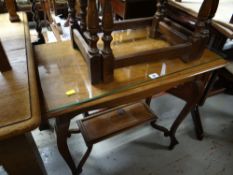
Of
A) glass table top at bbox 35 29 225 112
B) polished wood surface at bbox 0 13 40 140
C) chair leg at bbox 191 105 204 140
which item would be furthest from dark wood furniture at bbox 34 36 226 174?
chair leg at bbox 191 105 204 140

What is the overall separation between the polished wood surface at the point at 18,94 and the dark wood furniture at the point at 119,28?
0.20m

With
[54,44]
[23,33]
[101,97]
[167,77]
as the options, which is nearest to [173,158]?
[167,77]

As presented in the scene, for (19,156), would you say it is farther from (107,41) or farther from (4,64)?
(107,41)

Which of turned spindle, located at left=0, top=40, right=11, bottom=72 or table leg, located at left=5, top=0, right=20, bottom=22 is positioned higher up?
table leg, located at left=5, top=0, right=20, bottom=22

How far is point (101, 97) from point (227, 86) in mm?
1523

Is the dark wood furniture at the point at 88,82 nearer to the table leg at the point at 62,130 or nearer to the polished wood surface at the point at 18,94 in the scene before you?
the table leg at the point at 62,130

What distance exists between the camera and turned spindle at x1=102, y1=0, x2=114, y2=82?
54 cm

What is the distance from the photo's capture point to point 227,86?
1.71 metres

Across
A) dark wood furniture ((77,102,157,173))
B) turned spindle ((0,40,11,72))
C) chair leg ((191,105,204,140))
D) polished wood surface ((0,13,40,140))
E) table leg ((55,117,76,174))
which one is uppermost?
turned spindle ((0,40,11,72))

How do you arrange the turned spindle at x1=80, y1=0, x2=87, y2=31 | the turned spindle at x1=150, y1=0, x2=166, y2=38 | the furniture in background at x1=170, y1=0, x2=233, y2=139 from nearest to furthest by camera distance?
the turned spindle at x1=80, y1=0, x2=87, y2=31 → the turned spindle at x1=150, y1=0, x2=166, y2=38 → the furniture in background at x1=170, y1=0, x2=233, y2=139

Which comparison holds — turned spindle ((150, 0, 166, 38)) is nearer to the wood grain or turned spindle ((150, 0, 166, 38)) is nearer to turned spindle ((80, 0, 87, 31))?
the wood grain

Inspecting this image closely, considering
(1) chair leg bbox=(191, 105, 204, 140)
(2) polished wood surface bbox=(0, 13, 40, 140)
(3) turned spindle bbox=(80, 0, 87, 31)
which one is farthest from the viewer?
(1) chair leg bbox=(191, 105, 204, 140)

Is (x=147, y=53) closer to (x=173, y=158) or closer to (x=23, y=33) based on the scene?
(x=23, y=33)

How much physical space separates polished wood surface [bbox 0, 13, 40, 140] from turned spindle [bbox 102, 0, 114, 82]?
0.23 m
